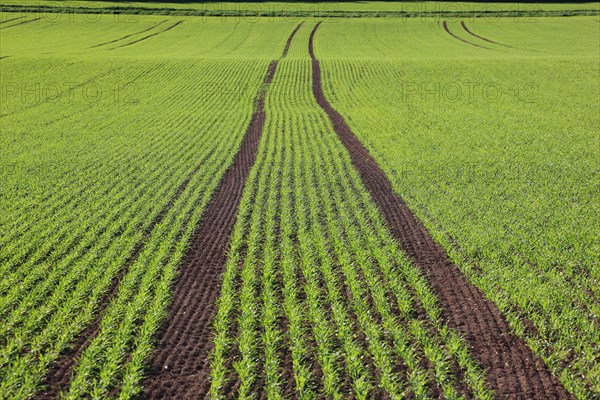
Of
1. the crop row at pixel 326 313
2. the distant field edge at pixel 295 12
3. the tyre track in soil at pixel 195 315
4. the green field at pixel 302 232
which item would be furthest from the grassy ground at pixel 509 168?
the distant field edge at pixel 295 12

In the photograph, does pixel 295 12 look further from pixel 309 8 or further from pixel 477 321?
pixel 477 321

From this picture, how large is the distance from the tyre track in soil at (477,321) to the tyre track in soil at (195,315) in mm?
5512

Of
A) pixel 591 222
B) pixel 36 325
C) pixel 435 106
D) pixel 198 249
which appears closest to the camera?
pixel 36 325

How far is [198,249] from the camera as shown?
11602 mm

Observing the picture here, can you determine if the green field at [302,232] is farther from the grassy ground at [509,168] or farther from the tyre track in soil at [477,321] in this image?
the tyre track in soil at [477,321]

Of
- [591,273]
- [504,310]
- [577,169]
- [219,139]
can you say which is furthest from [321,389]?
[219,139]

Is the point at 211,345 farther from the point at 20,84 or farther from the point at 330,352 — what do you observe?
the point at 20,84

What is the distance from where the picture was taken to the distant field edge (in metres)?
78.1

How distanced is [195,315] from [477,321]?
649 centimetres

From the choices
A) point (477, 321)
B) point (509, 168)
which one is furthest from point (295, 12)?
point (477, 321)

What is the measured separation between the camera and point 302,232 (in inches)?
491

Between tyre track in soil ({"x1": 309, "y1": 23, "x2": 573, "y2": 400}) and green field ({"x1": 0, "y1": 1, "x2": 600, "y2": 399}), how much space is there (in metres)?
0.25

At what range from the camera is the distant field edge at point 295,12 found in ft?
256

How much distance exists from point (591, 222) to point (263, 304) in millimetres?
11581
